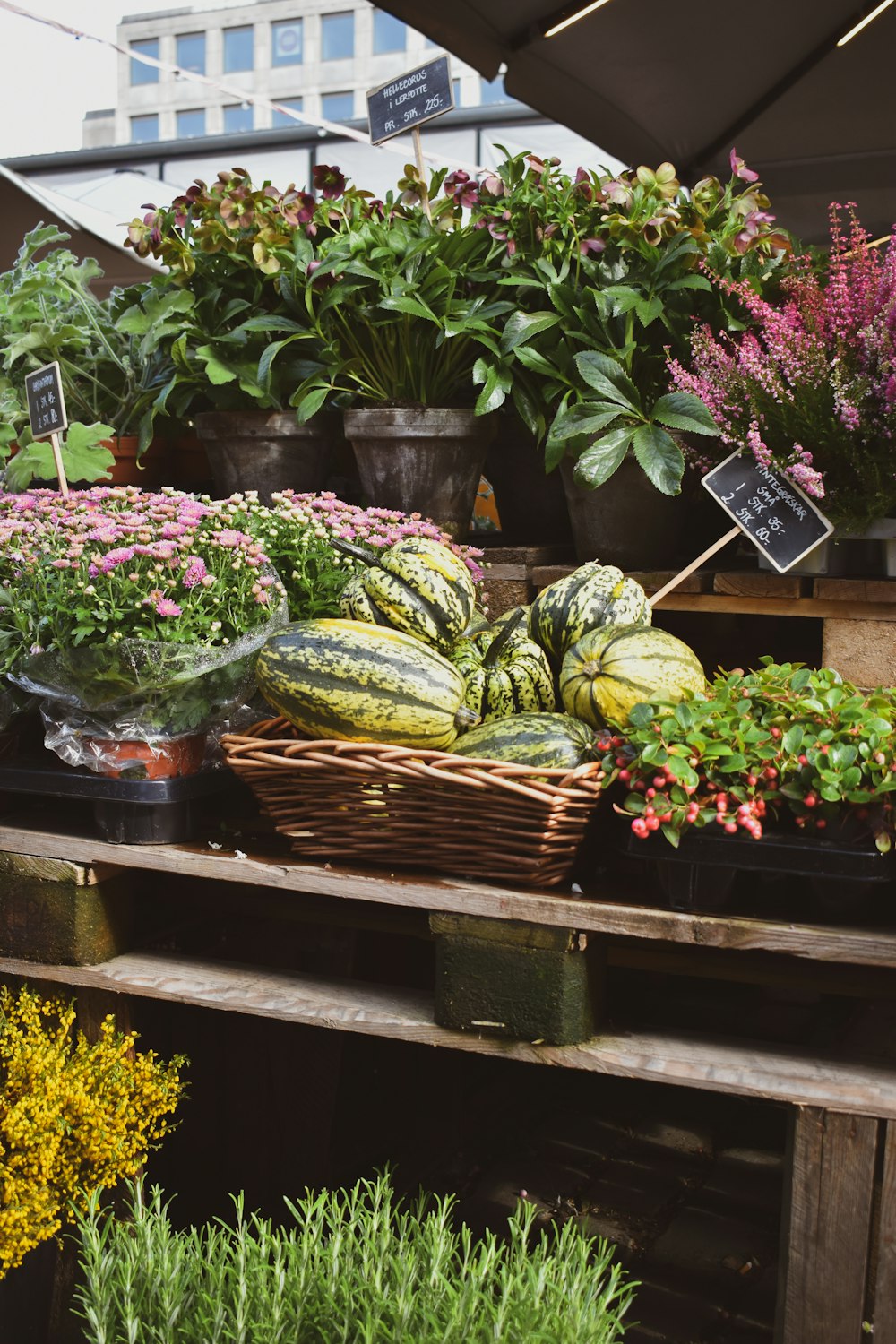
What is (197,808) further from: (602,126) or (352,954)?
(602,126)

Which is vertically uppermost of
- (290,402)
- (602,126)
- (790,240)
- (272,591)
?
(602,126)

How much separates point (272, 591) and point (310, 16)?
202 feet

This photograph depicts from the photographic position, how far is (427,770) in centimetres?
147

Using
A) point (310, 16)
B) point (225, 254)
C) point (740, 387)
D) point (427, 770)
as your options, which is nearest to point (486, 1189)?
point (427, 770)

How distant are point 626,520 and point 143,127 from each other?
60.7m

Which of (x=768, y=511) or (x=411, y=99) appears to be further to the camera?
(x=411, y=99)

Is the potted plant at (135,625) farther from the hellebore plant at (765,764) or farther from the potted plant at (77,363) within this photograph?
the potted plant at (77,363)

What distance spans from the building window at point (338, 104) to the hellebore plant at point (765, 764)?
60.3 m

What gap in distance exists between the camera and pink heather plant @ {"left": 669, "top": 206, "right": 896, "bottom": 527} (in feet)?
5.82

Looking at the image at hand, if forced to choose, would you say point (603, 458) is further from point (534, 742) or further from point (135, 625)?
point (135, 625)

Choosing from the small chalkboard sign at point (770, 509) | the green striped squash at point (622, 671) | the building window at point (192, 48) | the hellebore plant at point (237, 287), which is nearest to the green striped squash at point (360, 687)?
the green striped squash at point (622, 671)

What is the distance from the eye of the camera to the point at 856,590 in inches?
74.6

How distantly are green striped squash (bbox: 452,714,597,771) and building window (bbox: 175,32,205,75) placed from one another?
6543cm

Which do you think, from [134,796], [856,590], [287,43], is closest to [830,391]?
[856,590]
